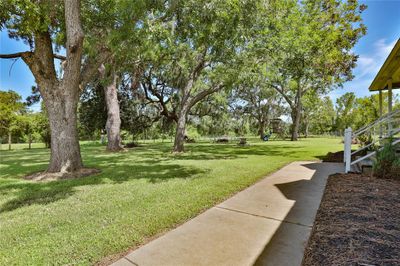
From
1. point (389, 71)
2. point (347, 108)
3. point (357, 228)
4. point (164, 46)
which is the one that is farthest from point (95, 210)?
point (347, 108)

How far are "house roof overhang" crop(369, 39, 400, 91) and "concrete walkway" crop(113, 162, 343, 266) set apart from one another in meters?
4.23

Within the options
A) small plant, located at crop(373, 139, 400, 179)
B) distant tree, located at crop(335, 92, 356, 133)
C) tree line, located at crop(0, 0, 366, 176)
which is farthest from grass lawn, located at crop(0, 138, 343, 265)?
distant tree, located at crop(335, 92, 356, 133)

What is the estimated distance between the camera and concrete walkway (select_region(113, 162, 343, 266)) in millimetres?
2250

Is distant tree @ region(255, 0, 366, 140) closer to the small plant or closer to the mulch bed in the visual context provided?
the small plant

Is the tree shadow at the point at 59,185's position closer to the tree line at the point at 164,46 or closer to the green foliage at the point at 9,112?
the tree line at the point at 164,46

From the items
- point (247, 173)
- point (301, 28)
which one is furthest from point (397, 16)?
point (247, 173)

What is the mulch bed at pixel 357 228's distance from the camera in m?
→ 2.17

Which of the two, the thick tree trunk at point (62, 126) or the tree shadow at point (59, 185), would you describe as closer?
the tree shadow at point (59, 185)

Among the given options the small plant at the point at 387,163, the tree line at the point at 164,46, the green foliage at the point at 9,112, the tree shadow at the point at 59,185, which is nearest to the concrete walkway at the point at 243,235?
the small plant at the point at 387,163

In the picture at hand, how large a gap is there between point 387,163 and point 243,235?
474cm

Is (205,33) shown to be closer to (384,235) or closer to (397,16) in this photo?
(384,235)

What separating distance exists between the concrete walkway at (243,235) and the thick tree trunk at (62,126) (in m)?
4.85

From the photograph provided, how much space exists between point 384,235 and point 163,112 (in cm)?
1877

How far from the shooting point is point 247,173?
6297mm
